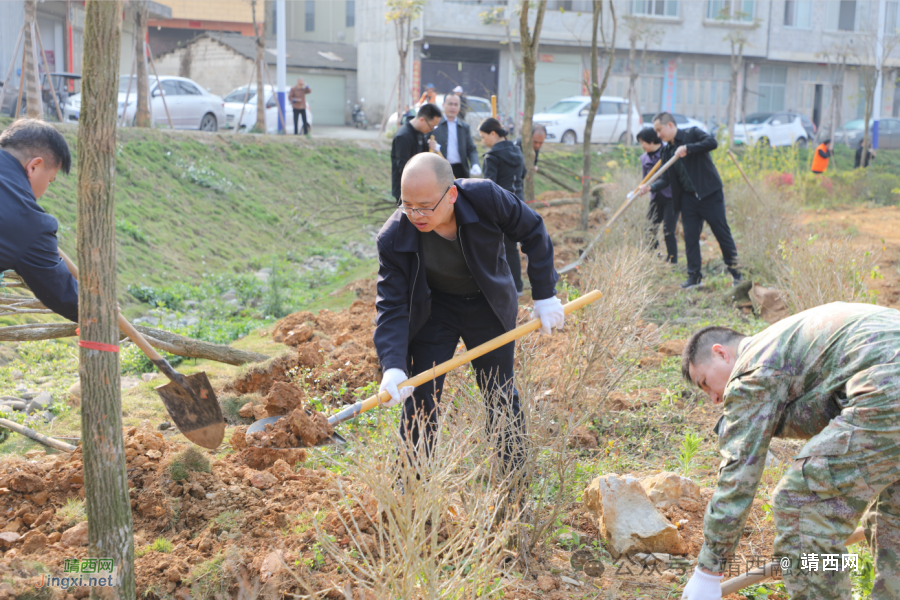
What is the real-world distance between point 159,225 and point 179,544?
300 inches

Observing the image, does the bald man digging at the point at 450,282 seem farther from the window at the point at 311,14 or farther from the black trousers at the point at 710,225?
the window at the point at 311,14

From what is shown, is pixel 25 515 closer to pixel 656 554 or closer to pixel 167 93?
pixel 656 554

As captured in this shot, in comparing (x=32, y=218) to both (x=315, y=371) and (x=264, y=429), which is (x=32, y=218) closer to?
(x=264, y=429)

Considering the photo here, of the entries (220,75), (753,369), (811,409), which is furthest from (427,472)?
(220,75)

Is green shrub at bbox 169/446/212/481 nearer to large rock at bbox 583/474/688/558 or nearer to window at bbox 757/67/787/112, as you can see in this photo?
large rock at bbox 583/474/688/558

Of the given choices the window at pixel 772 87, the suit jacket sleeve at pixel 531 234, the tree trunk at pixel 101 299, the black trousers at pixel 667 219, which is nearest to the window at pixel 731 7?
the window at pixel 772 87

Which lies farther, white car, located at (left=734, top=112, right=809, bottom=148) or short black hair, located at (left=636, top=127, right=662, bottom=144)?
white car, located at (left=734, top=112, right=809, bottom=148)

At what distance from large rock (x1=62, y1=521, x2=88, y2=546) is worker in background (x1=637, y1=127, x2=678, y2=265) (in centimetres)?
663

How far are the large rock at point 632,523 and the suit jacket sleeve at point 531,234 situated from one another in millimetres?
891

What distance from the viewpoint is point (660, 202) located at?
867 centimetres

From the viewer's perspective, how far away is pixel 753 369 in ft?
7.23

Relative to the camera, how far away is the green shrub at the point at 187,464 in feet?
10.6

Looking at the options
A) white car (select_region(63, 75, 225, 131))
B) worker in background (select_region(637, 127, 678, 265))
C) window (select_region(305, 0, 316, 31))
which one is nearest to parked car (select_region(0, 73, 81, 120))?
white car (select_region(63, 75, 225, 131))

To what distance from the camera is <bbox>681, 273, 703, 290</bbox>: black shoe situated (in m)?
7.78
